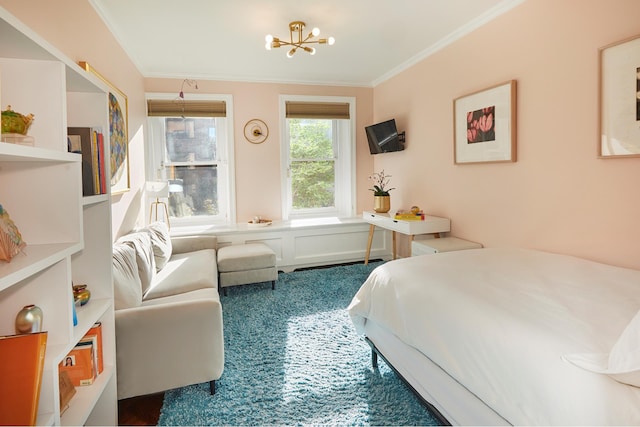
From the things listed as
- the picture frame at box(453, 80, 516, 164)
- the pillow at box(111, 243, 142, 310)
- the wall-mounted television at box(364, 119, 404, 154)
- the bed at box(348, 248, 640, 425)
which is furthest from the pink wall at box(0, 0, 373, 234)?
the bed at box(348, 248, 640, 425)

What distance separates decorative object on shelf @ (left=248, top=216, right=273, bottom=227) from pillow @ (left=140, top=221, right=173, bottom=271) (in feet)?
3.83

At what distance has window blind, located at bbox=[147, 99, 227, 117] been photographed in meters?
4.04

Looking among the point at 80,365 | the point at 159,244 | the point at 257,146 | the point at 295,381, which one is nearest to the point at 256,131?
the point at 257,146

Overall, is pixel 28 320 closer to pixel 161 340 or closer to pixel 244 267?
pixel 161 340

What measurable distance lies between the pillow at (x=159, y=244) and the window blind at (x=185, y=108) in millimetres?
1556

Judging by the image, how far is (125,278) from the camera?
1.92m

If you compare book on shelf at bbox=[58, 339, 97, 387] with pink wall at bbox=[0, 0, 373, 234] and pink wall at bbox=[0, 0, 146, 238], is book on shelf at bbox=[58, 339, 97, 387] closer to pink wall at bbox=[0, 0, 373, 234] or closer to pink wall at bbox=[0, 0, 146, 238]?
pink wall at bbox=[0, 0, 146, 238]

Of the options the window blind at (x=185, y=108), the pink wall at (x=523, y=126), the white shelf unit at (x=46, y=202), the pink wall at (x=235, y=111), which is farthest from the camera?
the window blind at (x=185, y=108)

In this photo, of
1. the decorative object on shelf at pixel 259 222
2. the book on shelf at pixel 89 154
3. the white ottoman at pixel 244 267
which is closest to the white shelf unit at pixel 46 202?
the book on shelf at pixel 89 154

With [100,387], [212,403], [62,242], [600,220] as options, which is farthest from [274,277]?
[600,220]

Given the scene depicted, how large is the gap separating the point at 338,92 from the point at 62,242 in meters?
4.13

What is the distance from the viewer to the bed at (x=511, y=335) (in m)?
0.90

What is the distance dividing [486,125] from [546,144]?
581mm

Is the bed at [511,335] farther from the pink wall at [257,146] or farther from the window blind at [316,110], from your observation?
the window blind at [316,110]
